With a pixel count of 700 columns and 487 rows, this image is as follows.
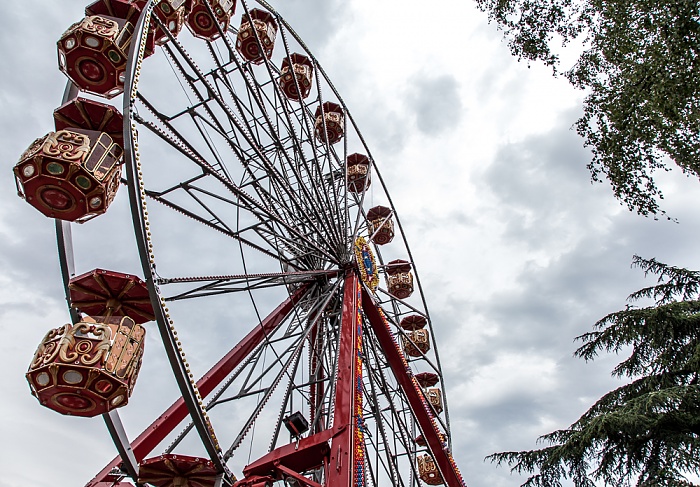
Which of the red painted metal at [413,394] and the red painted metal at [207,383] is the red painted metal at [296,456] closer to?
the red painted metal at [207,383]

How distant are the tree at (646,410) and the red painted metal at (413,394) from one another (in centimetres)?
221

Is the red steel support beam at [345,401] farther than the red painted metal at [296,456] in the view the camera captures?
No

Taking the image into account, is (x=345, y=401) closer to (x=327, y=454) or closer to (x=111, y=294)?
(x=327, y=454)

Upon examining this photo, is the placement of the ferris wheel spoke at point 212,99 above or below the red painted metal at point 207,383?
above

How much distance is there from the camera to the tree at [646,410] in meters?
10.0

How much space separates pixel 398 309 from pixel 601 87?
7.26m

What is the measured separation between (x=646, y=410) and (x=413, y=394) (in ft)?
13.6

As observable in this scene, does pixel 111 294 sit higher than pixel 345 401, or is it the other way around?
pixel 111 294

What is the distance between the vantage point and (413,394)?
1043 cm

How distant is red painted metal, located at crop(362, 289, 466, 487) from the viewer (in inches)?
404

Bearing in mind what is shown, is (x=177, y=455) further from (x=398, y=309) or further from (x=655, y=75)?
(x=398, y=309)

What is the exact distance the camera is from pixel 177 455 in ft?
21.2

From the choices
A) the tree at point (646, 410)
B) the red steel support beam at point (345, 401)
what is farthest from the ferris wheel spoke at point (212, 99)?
the tree at point (646, 410)

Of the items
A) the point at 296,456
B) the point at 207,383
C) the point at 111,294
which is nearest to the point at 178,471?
the point at 296,456
